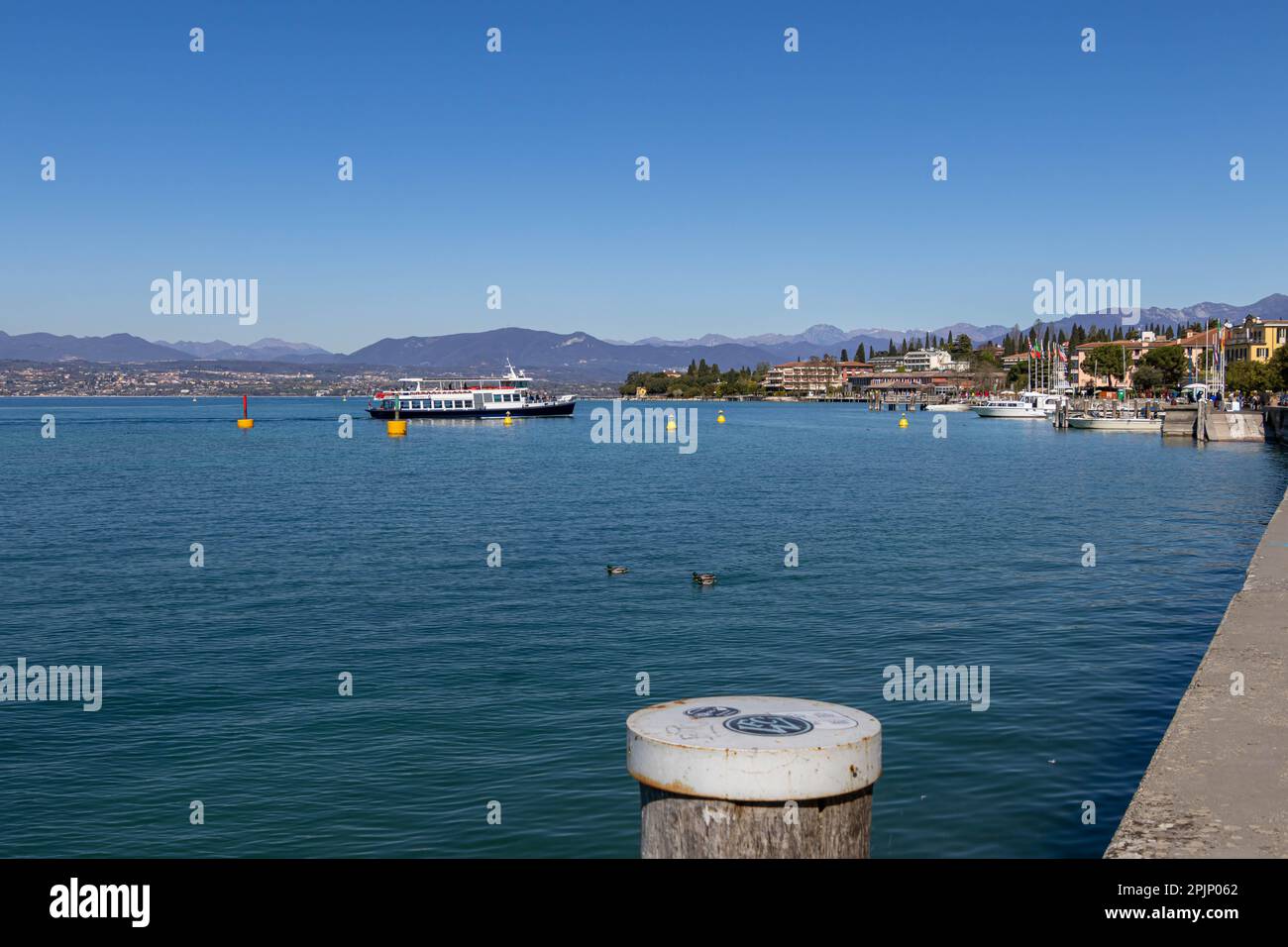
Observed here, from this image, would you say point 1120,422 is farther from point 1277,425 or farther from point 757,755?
point 757,755

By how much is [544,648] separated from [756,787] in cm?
2021

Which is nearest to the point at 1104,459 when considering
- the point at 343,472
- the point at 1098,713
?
the point at 343,472

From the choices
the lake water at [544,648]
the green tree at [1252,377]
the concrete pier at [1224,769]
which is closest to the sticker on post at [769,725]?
the concrete pier at [1224,769]

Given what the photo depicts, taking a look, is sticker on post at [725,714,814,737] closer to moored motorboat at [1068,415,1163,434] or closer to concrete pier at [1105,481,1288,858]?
concrete pier at [1105,481,1288,858]

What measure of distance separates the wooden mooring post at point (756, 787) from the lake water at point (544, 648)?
30.2 feet

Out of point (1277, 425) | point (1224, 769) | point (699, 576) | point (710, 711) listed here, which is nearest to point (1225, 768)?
point (1224, 769)

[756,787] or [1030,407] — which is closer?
[756,787]

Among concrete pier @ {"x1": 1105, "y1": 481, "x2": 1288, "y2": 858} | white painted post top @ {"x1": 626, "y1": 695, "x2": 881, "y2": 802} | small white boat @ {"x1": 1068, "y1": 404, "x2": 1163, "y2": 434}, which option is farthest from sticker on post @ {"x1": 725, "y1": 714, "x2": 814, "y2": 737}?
small white boat @ {"x1": 1068, "y1": 404, "x2": 1163, "y2": 434}

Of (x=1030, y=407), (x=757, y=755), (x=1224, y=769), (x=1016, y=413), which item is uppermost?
(x=1030, y=407)

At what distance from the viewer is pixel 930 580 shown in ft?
109

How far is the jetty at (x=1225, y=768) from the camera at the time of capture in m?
8.73

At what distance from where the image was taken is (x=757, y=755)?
191 inches
